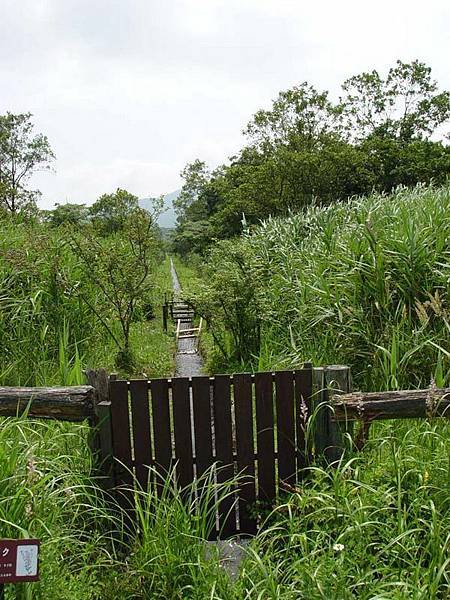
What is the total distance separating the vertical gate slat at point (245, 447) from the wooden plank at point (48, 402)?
922 millimetres

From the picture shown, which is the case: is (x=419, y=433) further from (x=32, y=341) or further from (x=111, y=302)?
(x=111, y=302)

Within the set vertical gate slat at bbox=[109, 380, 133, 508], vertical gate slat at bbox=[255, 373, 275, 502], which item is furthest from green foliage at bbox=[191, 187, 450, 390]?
vertical gate slat at bbox=[109, 380, 133, 508]

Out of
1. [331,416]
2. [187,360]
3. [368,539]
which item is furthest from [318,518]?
[187,360]

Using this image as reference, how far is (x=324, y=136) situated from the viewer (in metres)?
21.4

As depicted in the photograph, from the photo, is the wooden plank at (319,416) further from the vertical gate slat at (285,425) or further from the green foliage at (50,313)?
the green foliage at (50,313)

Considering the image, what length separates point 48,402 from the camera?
3.02 meters

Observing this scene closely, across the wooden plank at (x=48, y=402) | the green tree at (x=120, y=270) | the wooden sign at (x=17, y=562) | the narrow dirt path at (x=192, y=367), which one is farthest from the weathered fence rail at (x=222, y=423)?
the green tree at (x=120, y=270)

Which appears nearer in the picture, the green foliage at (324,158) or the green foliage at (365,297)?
the green foliage at (365,297)

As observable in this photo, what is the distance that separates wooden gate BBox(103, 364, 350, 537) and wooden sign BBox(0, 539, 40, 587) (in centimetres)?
145

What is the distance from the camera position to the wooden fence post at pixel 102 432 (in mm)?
3150

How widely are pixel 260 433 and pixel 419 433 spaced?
97 cm

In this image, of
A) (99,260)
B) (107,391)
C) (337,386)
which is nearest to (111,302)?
(99,260)

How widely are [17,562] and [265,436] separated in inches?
74.4

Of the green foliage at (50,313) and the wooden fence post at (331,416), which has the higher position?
the green foliage at (50,313)
